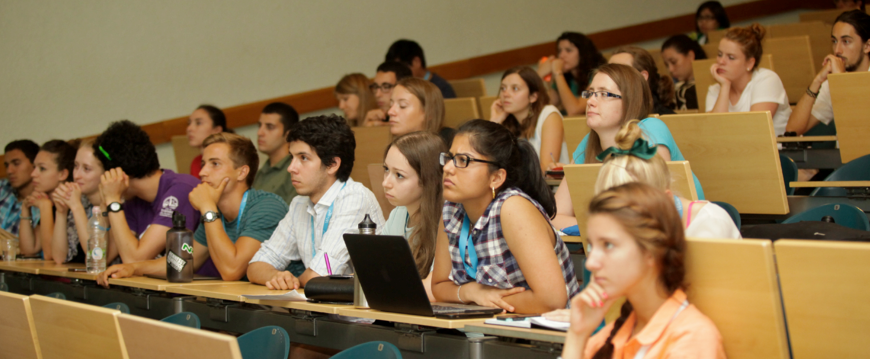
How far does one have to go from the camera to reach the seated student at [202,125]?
184 inches

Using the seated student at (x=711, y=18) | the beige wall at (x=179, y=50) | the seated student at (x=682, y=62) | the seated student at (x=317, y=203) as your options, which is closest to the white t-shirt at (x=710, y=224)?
the seated student at (x=317, y=203)

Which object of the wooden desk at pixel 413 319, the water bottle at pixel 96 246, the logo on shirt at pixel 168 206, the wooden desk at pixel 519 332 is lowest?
the wooden desk at pixel 519 332

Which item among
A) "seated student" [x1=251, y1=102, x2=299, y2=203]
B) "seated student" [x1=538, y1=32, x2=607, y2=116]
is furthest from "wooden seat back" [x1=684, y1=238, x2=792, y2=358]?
"seated student" [x1=538, y1=32, x2=607, y2=116]

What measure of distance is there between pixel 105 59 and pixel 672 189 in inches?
169

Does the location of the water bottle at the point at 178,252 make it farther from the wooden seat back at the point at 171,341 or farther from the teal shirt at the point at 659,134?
the teal shirt at the point at 659,134

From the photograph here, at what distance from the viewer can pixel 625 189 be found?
1332 mm

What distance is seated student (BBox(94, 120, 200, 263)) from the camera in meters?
3.16

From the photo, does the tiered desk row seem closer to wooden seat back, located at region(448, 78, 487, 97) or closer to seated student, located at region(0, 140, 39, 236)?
seated student, located at region(0, 140, 39, 236)

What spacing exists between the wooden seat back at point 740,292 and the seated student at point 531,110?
106 inches

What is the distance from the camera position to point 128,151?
3316 millimetres

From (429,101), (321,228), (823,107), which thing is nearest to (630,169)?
(321,228)

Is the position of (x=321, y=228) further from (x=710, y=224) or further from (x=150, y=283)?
(x=710, y=224)

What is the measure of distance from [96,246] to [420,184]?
163 centimetres

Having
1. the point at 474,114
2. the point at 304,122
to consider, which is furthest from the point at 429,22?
the point at 304,122
